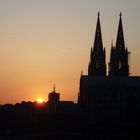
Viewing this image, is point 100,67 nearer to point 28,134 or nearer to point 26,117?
point 26,117

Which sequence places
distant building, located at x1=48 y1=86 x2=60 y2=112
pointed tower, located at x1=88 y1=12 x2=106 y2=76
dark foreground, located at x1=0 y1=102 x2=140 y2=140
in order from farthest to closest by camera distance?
1. pointed tower, located at x1=88 y1=12 x2=106 y2=76
2. distant building, located at x1=48 y1=86 x2=60 y2=112
3. dark foreground, located at x1=0 y1=102 x2=140 y2=140

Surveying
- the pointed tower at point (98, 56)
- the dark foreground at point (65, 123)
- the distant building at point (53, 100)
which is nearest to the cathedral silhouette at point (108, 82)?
the pointed tower at point (98, 56)

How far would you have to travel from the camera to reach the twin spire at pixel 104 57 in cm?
10544

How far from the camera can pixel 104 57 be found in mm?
105500

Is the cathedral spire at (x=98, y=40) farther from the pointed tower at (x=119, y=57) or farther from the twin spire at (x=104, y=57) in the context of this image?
the pointed tower at (x=119, y=57)

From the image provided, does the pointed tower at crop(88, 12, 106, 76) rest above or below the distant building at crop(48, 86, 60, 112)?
above

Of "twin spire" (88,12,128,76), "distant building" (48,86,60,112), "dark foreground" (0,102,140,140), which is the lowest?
"dark foreground" (0,102,140,140)

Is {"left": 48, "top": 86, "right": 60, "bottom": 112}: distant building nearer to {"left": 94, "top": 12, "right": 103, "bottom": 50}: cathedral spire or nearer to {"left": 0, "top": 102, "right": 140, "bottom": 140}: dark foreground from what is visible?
{"left": 0, "top": 102, "right": 140, "bottom": 140}: dark foreground

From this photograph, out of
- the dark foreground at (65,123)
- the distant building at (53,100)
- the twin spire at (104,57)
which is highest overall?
the twin spire at (104,57)

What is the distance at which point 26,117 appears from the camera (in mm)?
93875

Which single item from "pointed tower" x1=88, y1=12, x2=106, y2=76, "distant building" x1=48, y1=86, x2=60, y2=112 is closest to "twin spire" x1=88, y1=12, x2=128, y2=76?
"pointed tower" x1=88, y1=12, x2=106, y2=76

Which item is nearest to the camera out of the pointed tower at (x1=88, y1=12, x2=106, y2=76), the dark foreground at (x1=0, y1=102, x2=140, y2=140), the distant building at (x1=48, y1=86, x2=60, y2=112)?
the dark foreground at (x1=0, y1=102, x2=140, y2=140)

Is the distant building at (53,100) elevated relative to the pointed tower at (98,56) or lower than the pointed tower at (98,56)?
lower

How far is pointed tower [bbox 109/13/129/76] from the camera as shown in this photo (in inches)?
4186
